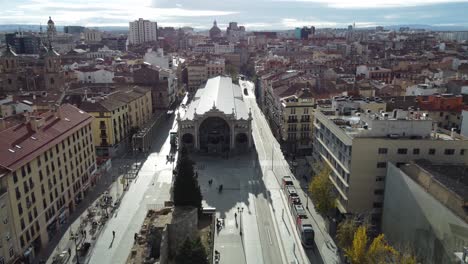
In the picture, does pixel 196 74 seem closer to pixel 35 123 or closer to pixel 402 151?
pixel 35 123

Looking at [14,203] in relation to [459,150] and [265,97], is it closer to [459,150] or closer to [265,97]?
[459,150]

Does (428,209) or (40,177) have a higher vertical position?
(428,209)

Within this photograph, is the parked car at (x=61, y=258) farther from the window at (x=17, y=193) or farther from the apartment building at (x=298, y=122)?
the apartment building at (x=298, y=122)

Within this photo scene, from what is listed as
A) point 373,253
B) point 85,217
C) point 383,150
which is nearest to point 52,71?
point 85,217

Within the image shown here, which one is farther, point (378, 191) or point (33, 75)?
point (33, 75)

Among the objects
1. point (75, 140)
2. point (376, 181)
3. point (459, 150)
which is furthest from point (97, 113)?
point (459, 150)

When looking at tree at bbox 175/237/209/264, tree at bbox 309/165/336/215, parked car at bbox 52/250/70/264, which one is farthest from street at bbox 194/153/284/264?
parked car at bbox 52/250/70/264
